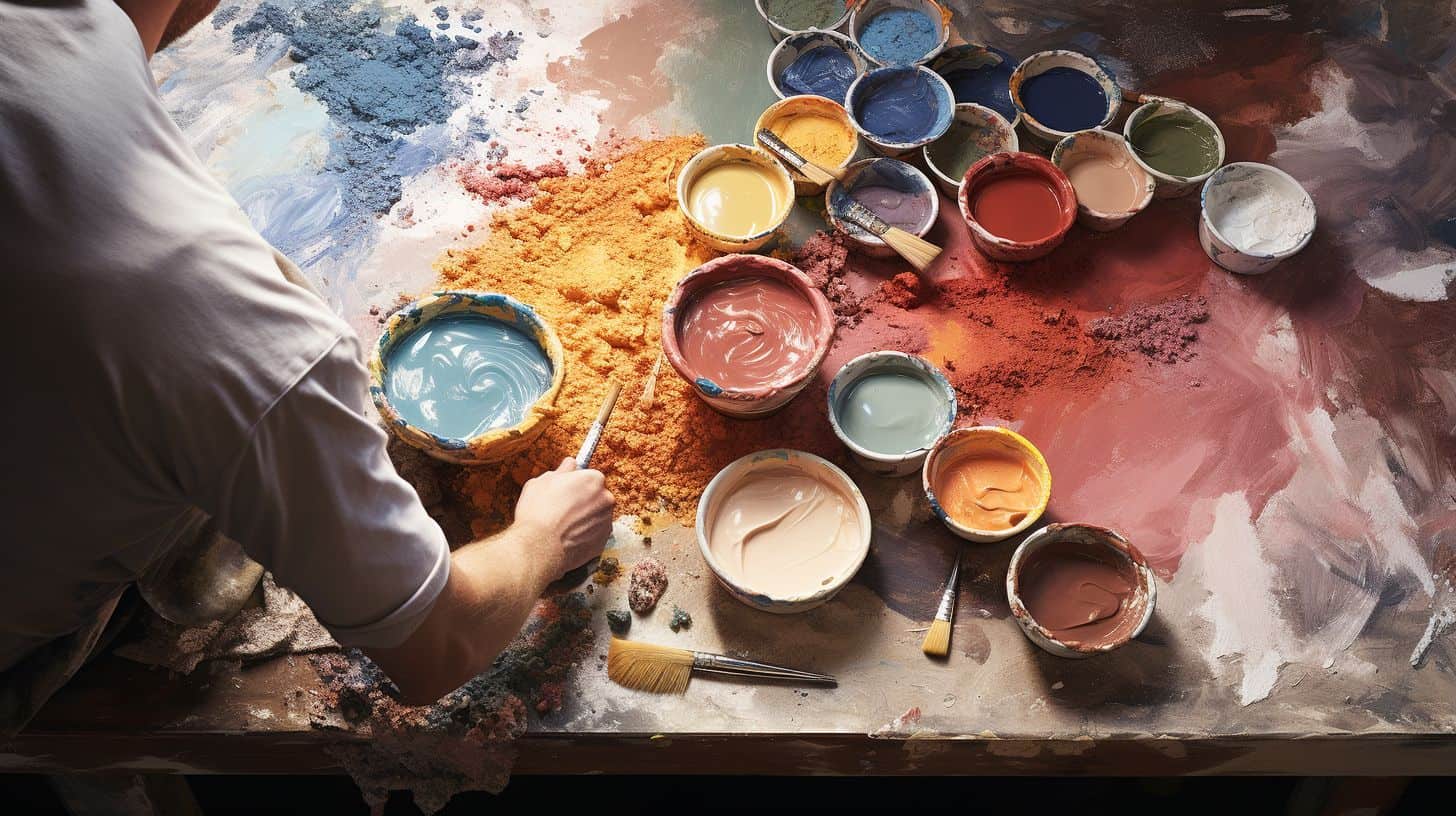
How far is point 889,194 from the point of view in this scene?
2.81 metres

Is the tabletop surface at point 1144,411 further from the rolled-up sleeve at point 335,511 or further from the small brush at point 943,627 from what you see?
the rolled-up sleeve at point 335,511

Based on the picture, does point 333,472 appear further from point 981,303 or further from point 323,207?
point 981,303

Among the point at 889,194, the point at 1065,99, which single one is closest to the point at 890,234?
the point at 889,194

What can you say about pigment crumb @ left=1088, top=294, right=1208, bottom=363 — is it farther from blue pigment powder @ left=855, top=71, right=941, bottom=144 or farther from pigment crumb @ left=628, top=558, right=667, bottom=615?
pigment crumb @ left=628, top=558, right=667, bottom=615

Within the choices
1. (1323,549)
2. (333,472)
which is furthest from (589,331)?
(1323,549)

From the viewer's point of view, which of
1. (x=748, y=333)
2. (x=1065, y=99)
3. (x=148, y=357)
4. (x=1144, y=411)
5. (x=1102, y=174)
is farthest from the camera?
(x=1065, y=99)

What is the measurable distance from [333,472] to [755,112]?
1.93 metres

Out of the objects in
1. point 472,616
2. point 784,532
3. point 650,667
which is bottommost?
point 650,667

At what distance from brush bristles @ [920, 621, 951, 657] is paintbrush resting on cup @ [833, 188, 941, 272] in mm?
949

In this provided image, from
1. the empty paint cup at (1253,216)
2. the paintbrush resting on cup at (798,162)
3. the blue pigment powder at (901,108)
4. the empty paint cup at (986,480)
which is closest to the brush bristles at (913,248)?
the paintbrush resting on cup at (798,162)

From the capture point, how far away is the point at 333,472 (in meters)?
1.43

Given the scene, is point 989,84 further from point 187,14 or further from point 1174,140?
point 187,14

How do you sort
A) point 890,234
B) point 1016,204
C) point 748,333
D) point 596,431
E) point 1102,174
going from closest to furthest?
point 596,431
point 748,333
point 890,234
point 1016,204
point 1102,174

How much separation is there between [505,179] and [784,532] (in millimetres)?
1307
